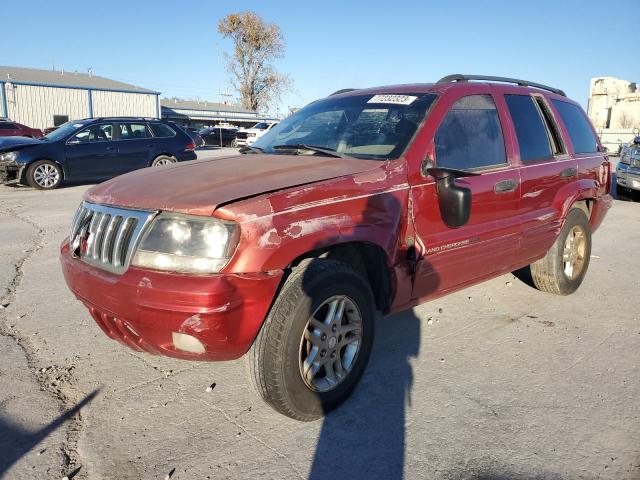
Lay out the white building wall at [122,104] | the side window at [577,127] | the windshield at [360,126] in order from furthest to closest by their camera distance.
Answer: the white building wall at [122,104]
the side window at [577,127]
the windshield at [360,126]

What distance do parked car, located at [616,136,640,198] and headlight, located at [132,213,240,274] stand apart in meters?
11.8

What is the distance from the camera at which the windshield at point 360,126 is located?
3.31m

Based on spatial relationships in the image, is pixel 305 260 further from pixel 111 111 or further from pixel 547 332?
pixel 111 111

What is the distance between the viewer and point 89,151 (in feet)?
39.2

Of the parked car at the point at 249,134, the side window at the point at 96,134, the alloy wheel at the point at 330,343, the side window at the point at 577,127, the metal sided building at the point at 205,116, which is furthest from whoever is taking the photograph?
the metal sided building at the point at 205,116

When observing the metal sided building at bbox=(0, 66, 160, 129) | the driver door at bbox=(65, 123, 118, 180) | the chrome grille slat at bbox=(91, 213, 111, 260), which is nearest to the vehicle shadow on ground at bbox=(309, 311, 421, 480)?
the chrome grille slat at bbox=(91, 213, 111, 260)

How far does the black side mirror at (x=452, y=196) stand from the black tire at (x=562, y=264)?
1.82 m

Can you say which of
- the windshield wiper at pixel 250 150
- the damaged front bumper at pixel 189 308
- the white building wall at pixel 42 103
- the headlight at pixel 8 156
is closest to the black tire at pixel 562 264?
the windshield wiper at pixel 250 150

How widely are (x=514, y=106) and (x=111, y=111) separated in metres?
38.9

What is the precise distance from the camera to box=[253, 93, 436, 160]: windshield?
3312mm

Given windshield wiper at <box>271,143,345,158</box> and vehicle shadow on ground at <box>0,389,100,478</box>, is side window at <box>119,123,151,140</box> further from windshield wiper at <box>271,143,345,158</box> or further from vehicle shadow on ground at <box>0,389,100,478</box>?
vehicle shadow on ground at <box>0,389,100,478</box>

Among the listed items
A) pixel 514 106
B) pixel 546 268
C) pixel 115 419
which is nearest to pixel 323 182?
pixel 115 419

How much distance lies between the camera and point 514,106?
4121 mm

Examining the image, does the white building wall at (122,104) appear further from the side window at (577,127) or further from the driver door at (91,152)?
the side window at (577,127)
